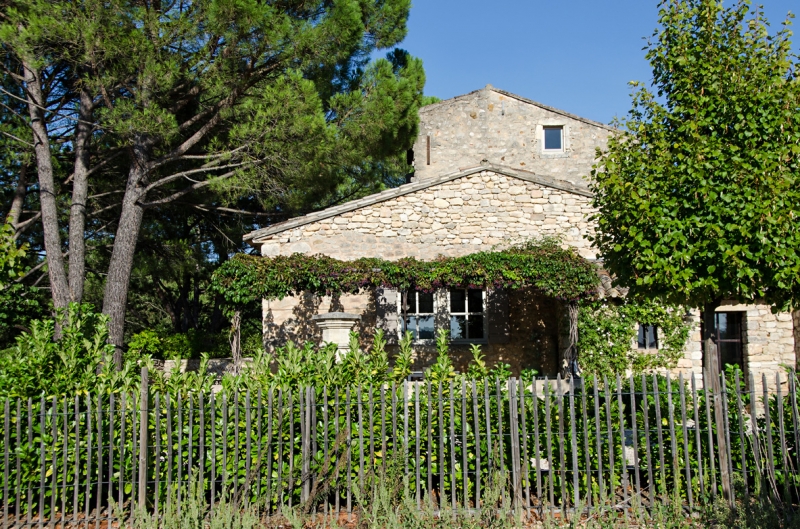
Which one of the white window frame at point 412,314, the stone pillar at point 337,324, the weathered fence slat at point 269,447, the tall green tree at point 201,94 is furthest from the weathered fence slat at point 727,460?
the tall green tree at point 201,94

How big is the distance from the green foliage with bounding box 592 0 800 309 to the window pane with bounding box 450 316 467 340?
672 centimetres

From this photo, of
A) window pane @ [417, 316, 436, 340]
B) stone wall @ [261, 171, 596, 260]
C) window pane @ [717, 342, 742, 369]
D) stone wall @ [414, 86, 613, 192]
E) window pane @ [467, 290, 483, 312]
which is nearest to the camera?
window pane @ [717, 342, 742, 369]

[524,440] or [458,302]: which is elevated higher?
[458,302]

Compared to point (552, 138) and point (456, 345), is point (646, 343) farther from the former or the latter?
point (552, 138)

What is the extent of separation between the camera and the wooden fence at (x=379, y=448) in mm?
4812

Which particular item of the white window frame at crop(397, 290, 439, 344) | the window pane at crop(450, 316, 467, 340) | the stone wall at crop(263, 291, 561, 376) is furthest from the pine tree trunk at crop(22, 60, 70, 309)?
the window pane at crop(450, 316, 467, 340)

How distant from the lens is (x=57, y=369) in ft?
18.7

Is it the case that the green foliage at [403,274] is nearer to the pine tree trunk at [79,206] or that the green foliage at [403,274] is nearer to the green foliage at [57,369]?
the pine tree trunk at [79,206]

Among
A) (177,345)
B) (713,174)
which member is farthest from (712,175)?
(177,345)

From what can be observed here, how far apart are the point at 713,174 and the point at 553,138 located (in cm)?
1172

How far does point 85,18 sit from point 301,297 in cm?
581

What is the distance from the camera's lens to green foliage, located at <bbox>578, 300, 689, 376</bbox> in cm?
1034

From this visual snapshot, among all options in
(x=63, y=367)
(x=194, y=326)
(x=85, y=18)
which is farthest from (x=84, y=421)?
(x=194, y=326)

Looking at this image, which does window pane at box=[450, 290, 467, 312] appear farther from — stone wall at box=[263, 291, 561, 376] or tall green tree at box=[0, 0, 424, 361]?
tall green tree at box=[0, 0, 424, 361]
